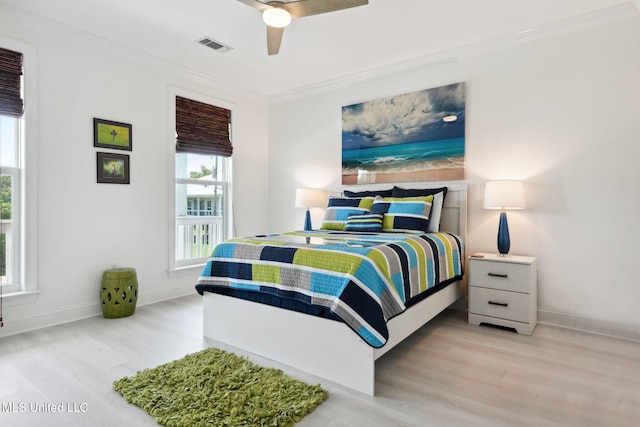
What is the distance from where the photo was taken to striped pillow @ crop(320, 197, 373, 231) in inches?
144

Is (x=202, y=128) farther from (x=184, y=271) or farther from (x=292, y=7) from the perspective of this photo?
(x=292, y=7)

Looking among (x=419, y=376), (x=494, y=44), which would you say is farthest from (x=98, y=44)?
(x=419, y=376)

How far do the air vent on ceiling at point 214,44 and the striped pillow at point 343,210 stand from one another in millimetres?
1902

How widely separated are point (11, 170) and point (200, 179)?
5.87 feet

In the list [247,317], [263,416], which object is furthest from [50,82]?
[263,416]

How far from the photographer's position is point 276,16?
2455mm

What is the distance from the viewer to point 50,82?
3.04 meters

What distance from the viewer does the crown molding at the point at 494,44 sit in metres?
2.83

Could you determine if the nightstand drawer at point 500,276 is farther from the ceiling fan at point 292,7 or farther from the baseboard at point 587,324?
the ceiling fan at point 292,7

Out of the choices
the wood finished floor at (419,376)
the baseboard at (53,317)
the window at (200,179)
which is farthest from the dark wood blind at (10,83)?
the wood finished floor at (419,376)

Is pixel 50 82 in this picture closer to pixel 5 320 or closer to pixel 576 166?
pixel 5 320

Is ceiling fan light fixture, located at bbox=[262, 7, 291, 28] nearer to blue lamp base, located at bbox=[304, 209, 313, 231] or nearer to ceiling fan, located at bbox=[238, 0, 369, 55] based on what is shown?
ceiling fan, located at bbox=[238, 0, 369, 55]

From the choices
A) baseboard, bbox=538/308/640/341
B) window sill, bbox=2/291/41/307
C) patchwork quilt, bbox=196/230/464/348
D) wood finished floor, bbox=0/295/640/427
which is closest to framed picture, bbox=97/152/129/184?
window sill, bbox=2/291/41/307

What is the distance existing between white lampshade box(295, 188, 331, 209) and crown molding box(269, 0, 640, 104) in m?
1.32
